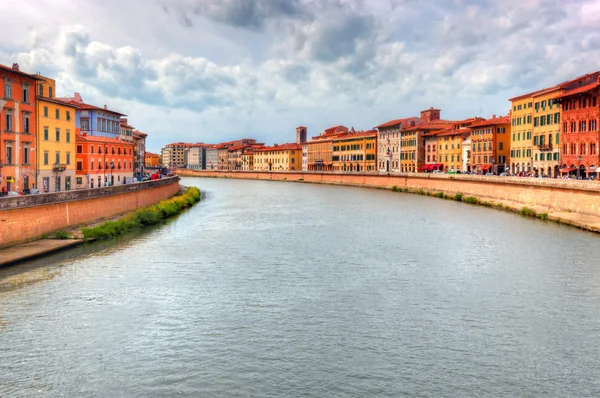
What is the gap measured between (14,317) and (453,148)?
8877 centimetres

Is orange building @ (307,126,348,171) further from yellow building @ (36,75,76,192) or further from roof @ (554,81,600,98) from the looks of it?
yellow building @ (36,75,76,192)

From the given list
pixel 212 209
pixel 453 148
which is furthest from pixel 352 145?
pixel 212 209

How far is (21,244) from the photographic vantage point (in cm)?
2858

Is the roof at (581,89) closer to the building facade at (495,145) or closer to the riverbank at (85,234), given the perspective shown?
the building facade at (495,145)

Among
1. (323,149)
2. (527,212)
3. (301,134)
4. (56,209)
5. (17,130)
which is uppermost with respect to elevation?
(301,134)

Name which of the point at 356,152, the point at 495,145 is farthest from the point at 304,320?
the point at 356,152

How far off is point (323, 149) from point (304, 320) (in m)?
131

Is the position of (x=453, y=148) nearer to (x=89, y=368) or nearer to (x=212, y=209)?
(x=212, y=209)

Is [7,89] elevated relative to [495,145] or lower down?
elevated

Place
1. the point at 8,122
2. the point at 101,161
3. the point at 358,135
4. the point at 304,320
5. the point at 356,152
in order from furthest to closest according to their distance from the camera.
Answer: the point at 358,135 → the point at 356,152 → the point at 101,161 → the point at 8,122 → the point at 304,320

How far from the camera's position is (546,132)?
227 feet

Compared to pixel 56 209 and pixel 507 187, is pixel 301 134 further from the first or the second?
pixel 56 209

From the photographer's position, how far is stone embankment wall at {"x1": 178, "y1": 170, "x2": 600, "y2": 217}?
4316 centimetres

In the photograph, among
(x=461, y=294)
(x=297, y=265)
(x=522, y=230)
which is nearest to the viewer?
(x=461, y=294)
